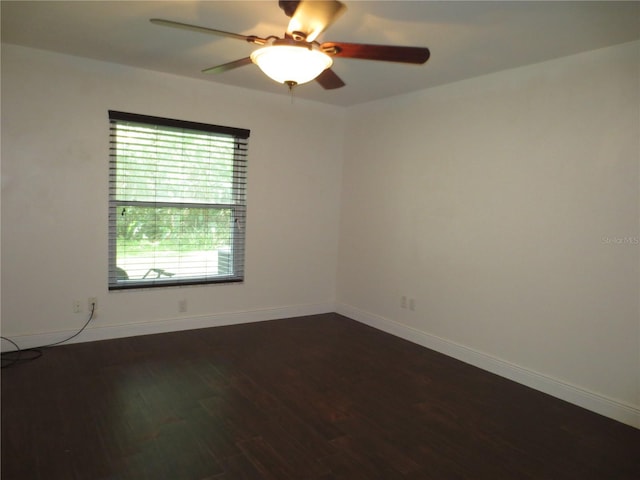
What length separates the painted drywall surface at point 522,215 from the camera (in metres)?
2.71

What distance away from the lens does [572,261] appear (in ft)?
9.61

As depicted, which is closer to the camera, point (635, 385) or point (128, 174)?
point (635, 385)

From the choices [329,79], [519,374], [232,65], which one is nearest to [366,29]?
[329,79]

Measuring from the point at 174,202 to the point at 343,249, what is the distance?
1951mm

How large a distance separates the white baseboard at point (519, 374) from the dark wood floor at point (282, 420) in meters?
0.07

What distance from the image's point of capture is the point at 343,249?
4.95m

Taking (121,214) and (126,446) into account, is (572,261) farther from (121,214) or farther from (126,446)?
(121,214)

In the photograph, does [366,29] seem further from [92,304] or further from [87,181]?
[92,304]

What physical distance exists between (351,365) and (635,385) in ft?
6.19

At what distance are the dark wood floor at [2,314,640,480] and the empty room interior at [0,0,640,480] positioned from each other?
0.06ft

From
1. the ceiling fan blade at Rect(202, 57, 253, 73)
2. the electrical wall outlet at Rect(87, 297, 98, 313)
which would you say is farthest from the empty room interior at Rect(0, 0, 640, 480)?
the ceiling fan blade at Rect(202, 57, 253, 73)

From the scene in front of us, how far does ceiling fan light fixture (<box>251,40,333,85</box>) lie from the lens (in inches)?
74.9

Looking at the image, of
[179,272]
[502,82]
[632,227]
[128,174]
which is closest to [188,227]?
[179,272]

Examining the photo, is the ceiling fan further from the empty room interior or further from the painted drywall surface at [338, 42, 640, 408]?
the painted drywall surface at [338, 42, 640, 408]
